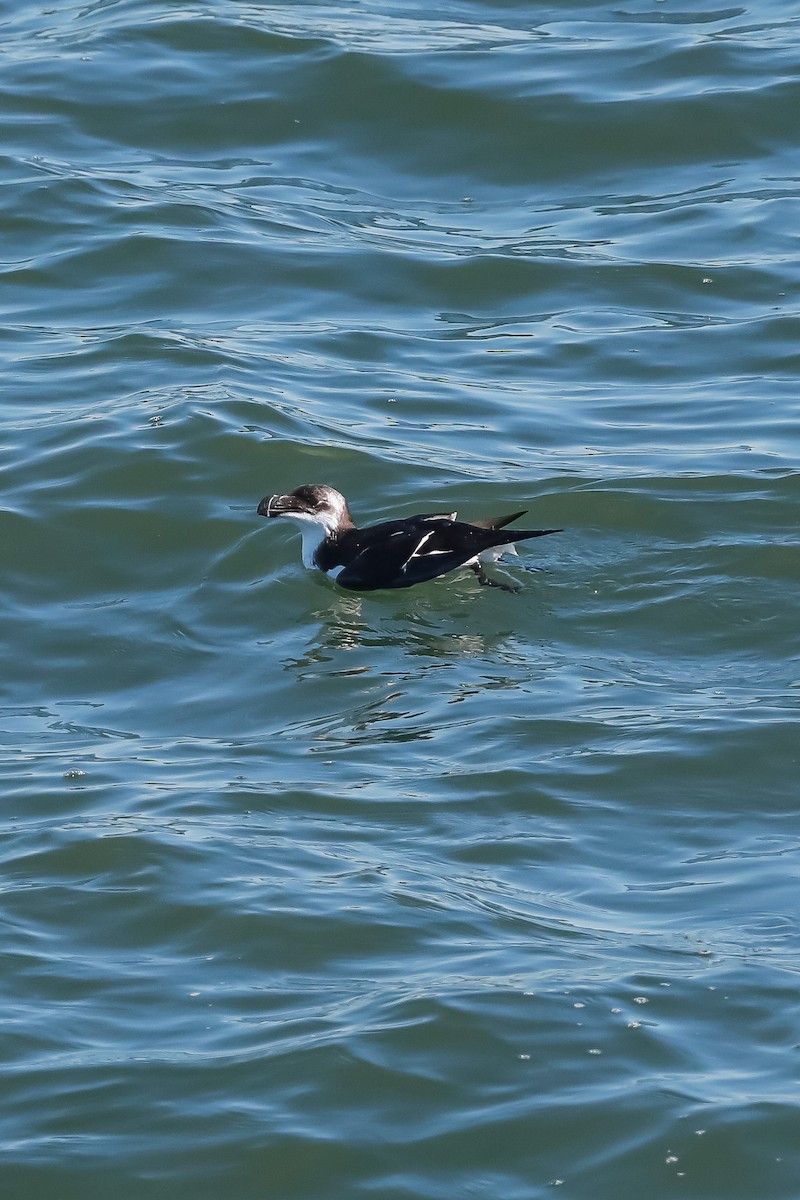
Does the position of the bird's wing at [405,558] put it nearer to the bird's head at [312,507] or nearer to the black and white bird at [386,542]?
the black and white bird at [386,542]

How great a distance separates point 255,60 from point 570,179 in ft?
13.3

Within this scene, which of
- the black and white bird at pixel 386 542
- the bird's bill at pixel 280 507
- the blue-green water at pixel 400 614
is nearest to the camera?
the blue-green water at pixel 400 614

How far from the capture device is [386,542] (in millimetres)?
10156

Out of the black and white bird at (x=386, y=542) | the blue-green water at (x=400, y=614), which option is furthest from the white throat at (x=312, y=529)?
the blue-green water at (x=400, y=614)

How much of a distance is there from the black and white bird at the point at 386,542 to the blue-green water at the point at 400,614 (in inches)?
8.2

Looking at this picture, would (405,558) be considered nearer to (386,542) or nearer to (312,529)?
(386,542)

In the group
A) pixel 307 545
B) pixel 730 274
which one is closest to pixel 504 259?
pixel 730 274

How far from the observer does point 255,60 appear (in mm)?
18953

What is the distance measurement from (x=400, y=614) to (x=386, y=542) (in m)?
0.39

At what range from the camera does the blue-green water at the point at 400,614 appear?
5488mm

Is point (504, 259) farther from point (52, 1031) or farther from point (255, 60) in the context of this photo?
point (52, 1031)

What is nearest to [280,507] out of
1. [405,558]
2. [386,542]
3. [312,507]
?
[312,507]

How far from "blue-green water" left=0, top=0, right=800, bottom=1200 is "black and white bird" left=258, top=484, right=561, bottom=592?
0.21m

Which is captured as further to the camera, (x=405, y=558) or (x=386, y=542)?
(x=386, y=542)
